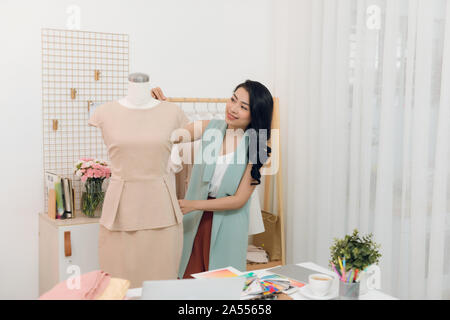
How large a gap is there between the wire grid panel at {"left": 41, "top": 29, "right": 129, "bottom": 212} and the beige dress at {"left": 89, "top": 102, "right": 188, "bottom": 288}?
885 mm

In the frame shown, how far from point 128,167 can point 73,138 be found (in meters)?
1.07

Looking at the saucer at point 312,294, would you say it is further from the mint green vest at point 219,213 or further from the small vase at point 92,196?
the small vase at point 92,196

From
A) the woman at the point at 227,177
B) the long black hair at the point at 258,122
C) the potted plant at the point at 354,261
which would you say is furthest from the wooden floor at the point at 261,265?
the potted plant at the point at 354,261

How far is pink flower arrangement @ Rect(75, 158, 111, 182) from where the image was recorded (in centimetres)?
282

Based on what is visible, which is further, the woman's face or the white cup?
the woman's face

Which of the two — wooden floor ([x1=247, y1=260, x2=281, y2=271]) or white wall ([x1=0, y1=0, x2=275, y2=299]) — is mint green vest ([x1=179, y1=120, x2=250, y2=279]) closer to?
wooden floor ([x1=247, y1=260, x2=281, y2=271])

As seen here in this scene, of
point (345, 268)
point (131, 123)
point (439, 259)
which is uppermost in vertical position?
point (131, 123)

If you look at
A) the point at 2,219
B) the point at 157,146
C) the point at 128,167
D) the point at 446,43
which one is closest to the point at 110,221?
the point at 128,167

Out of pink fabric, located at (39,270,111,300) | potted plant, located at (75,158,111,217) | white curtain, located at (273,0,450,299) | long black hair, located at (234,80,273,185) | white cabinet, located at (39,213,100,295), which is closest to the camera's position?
pink fabric, located at (39,270,111,300)

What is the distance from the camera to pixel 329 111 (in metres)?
3.04

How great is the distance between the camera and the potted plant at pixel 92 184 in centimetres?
284

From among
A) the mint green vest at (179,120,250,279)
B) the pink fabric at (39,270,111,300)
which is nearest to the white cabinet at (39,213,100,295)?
the mint green vest at (179,120,250,279)

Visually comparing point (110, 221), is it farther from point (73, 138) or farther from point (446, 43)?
point (446, 43)

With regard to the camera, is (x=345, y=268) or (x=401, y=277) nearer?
(x=345, y=268)
